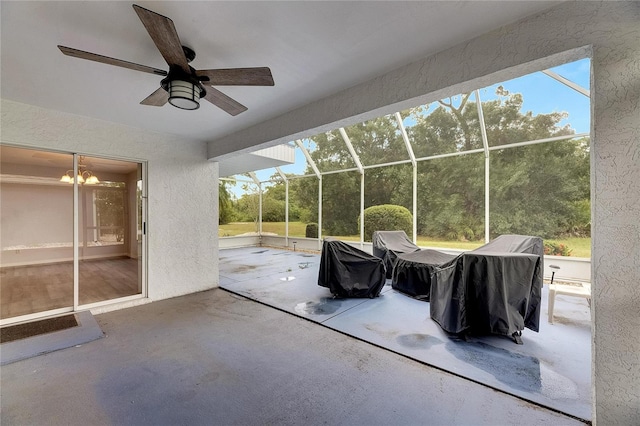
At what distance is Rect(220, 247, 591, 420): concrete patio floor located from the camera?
2.09 metres

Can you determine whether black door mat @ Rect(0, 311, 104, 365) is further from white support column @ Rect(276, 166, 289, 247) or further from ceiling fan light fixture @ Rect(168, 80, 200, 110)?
white support column @ Rect(276, 166, 289, 247)

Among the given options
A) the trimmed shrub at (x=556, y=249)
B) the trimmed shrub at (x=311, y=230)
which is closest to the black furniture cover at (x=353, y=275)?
the trimmed shrub at (x=556, y=249)

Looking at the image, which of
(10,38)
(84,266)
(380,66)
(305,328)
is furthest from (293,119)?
(84,266)

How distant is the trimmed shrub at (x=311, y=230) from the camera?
9.50 metres

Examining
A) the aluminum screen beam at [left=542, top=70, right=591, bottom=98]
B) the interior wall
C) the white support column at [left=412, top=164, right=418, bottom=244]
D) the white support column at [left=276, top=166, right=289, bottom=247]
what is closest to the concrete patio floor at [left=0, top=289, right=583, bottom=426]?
the white support column at [left=412, top=164, right=418, bottom=244]

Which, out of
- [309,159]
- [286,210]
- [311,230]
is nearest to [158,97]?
[309,159]

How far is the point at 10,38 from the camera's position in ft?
6.16

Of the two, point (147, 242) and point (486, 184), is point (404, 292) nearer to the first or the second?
point (486, 184)

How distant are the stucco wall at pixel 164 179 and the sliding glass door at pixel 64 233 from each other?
0.99 feet

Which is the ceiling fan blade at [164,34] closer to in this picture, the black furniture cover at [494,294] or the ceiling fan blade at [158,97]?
the ceiling fan blade at [158,97]

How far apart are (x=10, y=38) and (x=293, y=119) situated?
2.35 metres

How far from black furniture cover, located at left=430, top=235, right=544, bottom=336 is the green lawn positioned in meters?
3.55

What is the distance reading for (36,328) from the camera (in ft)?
10.1

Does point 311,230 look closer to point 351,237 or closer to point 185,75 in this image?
point 351,237
